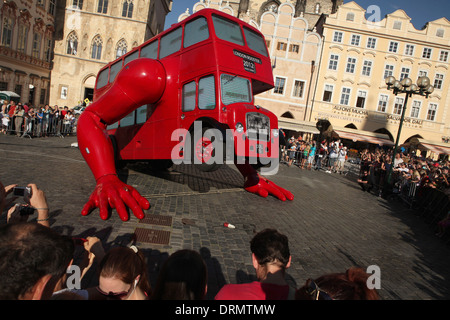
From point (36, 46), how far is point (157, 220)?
35.2 metres

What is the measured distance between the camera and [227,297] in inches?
78.8

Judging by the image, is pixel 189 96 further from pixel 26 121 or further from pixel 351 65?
pixel 351 65

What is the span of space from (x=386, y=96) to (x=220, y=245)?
111ft

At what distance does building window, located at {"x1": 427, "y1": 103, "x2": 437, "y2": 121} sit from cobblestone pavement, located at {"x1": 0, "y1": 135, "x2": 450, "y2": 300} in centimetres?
2804

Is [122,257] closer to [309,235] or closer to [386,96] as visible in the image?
[309,235]

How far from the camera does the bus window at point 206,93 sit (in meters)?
6.22

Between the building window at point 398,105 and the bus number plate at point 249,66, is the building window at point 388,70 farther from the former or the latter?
the bus number plate at point 249,66

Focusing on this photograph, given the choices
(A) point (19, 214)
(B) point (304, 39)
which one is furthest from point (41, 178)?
(B) point (304, 39)

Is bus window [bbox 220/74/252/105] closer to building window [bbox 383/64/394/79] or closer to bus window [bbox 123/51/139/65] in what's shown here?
bus window [bbox 123/51/139/65]

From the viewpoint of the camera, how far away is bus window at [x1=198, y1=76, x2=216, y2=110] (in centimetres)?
622

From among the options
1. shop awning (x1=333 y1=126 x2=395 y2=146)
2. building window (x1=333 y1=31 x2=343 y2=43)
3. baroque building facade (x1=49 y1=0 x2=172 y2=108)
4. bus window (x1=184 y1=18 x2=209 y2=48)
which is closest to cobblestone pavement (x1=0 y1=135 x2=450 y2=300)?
bus window (x1=184 y1=18 x2=209 y2=48)

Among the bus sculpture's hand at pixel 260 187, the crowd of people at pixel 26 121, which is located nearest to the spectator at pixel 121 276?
the bus sculpture's hand at pixel 260 187

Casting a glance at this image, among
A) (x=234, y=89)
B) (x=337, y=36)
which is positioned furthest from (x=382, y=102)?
(x=234, y=89)
